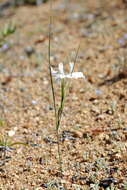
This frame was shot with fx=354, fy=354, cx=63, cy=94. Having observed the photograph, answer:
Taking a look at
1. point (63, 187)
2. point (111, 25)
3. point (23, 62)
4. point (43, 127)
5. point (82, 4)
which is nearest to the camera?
point (63, 187)

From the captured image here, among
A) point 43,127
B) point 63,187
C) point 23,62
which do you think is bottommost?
point 23,62

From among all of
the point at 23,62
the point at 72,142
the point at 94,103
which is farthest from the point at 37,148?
the point at 23,62

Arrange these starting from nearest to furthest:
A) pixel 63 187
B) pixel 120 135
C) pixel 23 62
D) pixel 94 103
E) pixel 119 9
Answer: pixel 63 187 → pixel 120 135 → pixel 94 103 → pixel 23 62 → pixel 119 9

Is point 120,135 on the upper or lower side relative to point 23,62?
upper

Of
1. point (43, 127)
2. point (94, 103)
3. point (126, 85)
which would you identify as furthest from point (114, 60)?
point (43, 127)

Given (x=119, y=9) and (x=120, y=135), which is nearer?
(x=120, y=135)

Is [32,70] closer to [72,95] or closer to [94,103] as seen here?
[72,95]
